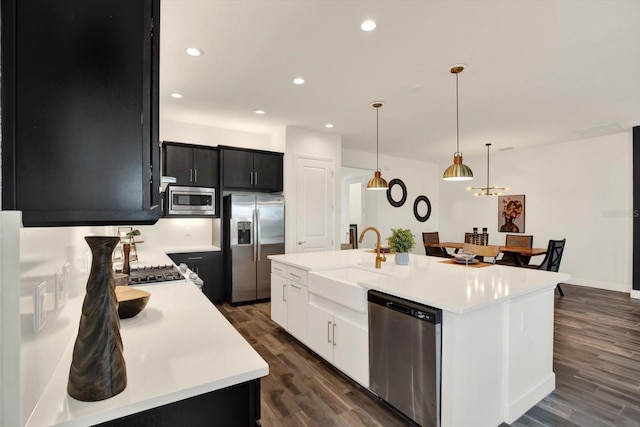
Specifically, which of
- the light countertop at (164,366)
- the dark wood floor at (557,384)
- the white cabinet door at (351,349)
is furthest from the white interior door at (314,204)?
the light countertop at (164,366)

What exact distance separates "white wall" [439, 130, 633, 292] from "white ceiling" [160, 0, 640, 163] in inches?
37.9

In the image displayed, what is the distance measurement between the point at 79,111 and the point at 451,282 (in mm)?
2221

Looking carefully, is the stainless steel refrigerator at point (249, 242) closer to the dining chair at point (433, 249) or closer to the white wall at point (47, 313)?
the white wall at point (47, 313)

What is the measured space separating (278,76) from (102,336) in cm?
300

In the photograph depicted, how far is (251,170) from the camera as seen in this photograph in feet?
16.1

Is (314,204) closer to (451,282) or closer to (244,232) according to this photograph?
(244,232)

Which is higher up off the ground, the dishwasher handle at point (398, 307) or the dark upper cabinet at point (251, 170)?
the dark upper cabinet at point (251, 170)

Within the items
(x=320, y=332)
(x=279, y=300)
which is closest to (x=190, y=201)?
(x=279, y=300)

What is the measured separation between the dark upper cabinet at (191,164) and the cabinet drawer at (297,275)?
7.26ft

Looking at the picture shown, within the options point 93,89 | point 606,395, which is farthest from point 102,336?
point 606,395

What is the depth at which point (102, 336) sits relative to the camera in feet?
2.69

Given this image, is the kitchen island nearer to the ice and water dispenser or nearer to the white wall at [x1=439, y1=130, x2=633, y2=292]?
the ice and water dispenser

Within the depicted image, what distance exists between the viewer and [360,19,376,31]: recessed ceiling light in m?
2.32

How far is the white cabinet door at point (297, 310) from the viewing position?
9.81ft
